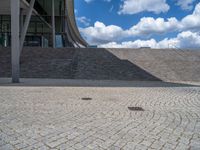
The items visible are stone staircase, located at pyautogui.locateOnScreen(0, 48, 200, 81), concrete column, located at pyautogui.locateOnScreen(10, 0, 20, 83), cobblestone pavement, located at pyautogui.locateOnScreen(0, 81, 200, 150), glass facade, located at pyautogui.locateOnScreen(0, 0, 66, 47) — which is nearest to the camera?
cobblestone pavement, located at pyautogui.locateOnScreen(0, 81, 200, 150)

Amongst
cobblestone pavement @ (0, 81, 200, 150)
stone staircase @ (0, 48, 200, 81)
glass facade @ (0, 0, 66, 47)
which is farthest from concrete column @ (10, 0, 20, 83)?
glass facade @ (0, 0, 66, 47)

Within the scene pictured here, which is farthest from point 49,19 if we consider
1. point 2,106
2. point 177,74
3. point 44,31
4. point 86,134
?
point 86,134

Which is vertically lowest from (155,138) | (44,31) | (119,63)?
(155,138)

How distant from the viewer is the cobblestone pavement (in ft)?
14.0

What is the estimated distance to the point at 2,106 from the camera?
730cm

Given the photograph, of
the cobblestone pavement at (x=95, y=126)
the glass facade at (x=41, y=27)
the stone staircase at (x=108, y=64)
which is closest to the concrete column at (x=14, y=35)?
the stone staircase at (x=108, y=64)

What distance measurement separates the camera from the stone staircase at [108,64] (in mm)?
20486

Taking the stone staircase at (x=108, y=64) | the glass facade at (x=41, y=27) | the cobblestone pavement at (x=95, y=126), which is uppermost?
the glass facade at (x=41, y=27)

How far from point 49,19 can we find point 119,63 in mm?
22781

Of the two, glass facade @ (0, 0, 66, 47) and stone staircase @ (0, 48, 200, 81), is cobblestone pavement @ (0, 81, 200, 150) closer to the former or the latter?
stone staircase @ (0, 48, 200, 81)

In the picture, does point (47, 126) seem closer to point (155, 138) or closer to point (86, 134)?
point (86, 134)

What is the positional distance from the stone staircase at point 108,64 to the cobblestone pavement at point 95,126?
12.5 m

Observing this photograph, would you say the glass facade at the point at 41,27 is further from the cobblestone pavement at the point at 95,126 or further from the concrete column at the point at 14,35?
the cobblestone pavement at the point at 95,126

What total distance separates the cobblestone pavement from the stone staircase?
12507mm
